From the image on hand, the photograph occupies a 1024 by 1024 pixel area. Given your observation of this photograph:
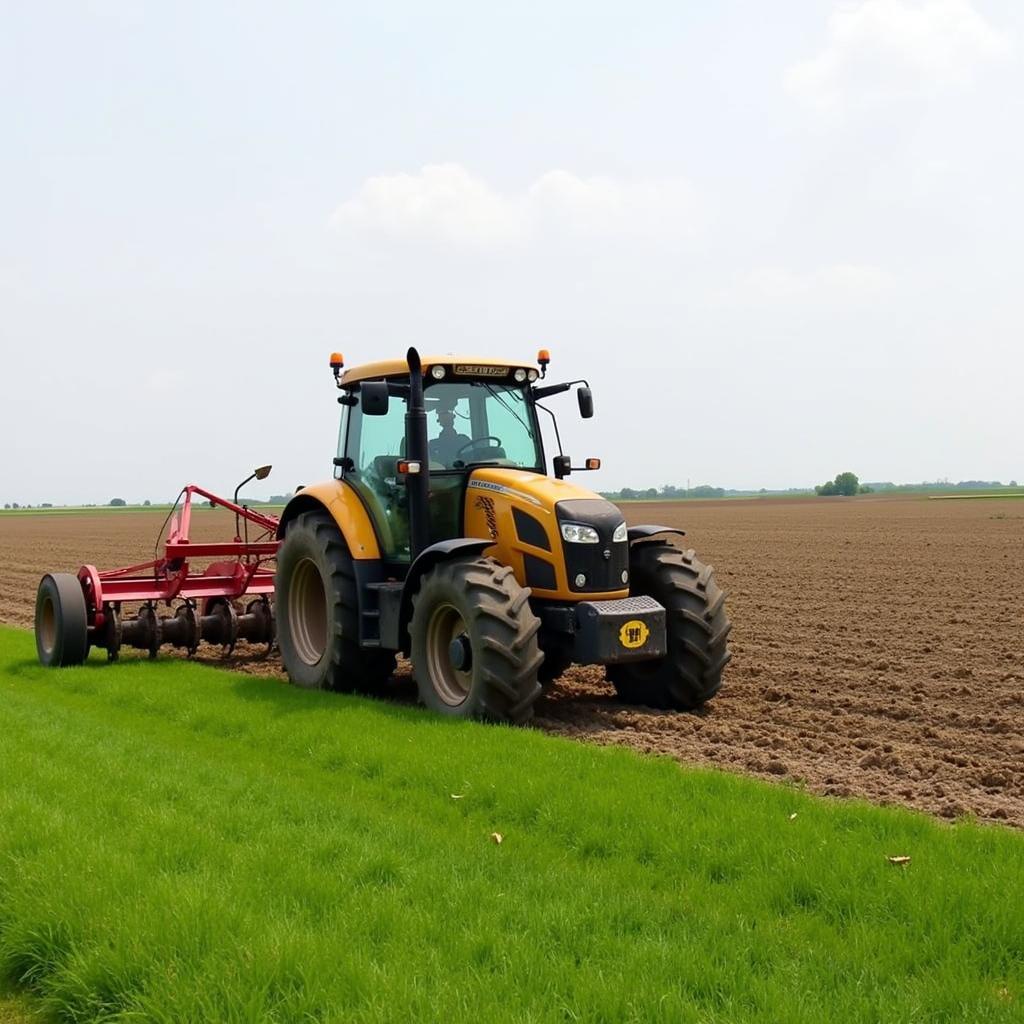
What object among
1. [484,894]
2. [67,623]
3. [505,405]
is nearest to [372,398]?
[505,405]

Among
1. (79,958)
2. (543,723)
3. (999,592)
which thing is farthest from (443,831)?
(999,592)

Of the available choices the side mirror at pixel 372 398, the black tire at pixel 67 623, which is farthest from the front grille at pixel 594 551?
the black tire at pixel 67 623

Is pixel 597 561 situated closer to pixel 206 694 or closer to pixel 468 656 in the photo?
pixel 468 656

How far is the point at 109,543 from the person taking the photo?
41281 mm

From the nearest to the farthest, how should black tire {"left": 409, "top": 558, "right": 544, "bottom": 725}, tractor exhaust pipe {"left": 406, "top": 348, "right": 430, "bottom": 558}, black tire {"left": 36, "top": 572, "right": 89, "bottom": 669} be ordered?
black tire {"left": 409, "top": 558, "right": 544, "bottom": 725} < tractor exhaust pipe {"left": 406, "top": 348, "right": 430, "bottom": 558} < black tire {"left": 36, "top": 572, "right": 89, "bottom": 669}

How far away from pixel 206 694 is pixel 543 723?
2990 millimetres

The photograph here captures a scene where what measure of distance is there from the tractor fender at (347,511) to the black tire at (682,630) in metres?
2.25

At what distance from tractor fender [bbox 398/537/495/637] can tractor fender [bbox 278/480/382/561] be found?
26.3 inches

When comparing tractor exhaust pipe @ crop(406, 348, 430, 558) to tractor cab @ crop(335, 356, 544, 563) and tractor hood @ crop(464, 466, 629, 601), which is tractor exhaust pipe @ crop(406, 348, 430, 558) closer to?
tractor cab @ crop(335, 356, 544, 563)

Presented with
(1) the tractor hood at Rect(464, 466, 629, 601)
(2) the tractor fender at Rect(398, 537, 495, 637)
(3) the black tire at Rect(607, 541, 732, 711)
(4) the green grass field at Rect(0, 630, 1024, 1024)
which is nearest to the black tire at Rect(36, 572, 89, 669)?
(2) the tractor fender at Rect(398, 537, 495, 637)

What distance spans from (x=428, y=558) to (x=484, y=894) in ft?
13.9

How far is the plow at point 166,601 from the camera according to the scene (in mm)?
11570

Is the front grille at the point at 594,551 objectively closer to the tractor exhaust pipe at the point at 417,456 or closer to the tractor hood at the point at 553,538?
the tractor hood at the point at 553,538

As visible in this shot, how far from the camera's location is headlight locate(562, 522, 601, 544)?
8.33 m
